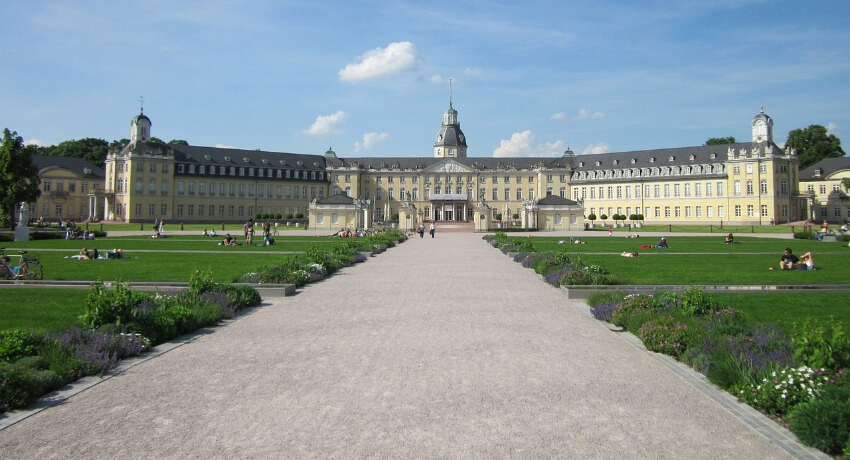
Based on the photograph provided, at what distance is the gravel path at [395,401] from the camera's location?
233 inches

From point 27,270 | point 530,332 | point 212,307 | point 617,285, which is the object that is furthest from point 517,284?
point 27,270

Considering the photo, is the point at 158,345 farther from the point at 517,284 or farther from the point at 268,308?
the point at 517,284

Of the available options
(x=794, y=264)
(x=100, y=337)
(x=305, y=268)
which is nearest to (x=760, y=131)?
(x=794, y=264)

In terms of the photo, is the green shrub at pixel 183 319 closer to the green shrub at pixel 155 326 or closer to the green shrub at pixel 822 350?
the green shrub at pixel 155 326

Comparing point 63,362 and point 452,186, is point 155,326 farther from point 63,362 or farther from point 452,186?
point 452,186

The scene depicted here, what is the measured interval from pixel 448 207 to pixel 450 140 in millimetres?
19216

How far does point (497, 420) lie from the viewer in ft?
21.7

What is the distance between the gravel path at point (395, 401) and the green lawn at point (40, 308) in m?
2.89

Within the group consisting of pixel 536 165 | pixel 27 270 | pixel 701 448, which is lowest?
pixel 701 448

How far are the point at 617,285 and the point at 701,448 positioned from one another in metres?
11.9

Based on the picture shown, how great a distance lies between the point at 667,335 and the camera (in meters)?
10.1

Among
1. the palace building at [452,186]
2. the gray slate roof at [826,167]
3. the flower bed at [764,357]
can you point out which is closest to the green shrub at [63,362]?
the flower bed at [764,357]

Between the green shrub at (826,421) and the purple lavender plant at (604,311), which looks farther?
the purple lavender plant at (604,311)

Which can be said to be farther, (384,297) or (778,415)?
(384,297)
